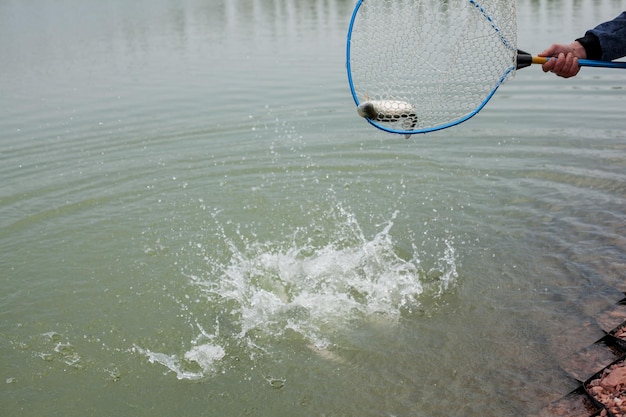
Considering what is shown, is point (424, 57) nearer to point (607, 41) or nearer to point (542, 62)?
point (542, 62)

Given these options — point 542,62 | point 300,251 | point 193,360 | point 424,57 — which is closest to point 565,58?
point 542,62

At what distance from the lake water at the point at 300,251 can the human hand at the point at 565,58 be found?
2.05 m

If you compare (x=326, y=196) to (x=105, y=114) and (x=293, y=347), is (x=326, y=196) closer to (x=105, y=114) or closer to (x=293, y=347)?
(x=293, y=347)

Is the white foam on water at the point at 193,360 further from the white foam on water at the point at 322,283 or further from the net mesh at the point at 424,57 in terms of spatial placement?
the net mesh at the point at 424,57

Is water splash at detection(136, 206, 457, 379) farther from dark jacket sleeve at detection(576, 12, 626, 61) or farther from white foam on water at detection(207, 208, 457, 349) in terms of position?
dark jacket sleeve at detection(576, 12, 626, 61)

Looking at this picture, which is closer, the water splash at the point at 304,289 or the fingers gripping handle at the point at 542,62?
the fingers gripping handle at the point at 542,62

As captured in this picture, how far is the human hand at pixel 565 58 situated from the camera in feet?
14.5

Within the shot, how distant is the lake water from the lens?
475 centimetres

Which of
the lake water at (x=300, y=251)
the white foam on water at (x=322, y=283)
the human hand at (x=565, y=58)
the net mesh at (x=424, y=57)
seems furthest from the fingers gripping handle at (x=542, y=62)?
the white foam on water at (x=322, y=283)

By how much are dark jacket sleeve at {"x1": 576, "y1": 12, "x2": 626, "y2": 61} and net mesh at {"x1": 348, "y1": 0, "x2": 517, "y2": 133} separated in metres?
0.59

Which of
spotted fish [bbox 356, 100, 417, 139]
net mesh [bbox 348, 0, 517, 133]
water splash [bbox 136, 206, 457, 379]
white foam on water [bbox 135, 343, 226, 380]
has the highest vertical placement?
net mesh [bbox 348, 0, 517, 133]

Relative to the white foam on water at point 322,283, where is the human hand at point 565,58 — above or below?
above

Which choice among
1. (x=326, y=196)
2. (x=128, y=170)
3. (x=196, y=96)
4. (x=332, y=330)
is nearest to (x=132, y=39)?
(x=196, y=96)

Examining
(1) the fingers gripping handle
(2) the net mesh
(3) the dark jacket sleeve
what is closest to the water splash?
(2) the net mesh
